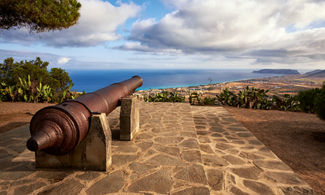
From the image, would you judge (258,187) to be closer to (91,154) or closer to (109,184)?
(109,184)

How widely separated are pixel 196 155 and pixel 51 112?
8.48 ft

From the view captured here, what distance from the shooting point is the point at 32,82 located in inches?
412

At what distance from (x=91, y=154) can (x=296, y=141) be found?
5.89 m

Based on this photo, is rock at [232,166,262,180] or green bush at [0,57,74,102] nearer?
rock at [232,166,262,180]

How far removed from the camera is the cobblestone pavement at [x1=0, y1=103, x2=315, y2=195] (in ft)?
8.57

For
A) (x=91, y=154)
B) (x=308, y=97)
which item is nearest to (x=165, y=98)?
(x=308, y=97)

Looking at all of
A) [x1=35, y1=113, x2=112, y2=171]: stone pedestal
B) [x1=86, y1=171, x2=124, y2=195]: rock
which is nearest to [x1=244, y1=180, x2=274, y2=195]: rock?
[x1=86, y1=171, x2=124, y2=195]: rock

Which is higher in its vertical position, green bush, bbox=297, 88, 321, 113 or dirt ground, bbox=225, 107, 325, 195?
green bush, bbox=297, 88, 321, 113

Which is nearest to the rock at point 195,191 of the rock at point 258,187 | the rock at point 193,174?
the rock at point 193,174

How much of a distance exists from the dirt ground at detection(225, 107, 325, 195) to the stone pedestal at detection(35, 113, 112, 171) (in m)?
3.68

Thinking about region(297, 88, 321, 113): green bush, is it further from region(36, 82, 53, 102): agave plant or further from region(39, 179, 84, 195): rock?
region(36, 82, 53, 102): agave plant

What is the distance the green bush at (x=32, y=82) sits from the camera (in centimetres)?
999

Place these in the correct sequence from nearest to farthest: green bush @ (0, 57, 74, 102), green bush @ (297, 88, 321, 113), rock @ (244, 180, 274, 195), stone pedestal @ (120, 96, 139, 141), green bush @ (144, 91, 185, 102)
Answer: rock @ (244, 180, 274, 195), stone pedestal @ (120, 96, 139, 141), green bush @ (297, 88, 321, 113), green bush @ (0, 57, 74, 102), green bush @ (144, 91, 185, 102)

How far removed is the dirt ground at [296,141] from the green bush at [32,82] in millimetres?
10116
